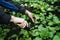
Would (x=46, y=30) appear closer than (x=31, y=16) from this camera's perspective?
Yes

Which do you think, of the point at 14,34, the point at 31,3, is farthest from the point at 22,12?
the point at 31,3

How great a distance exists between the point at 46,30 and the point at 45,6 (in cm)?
78

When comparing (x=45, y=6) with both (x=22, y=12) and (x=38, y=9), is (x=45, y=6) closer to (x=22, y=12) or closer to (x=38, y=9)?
(x=38, y=9)

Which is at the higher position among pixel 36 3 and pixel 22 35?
pixel 36 3

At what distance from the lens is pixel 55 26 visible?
2857mm

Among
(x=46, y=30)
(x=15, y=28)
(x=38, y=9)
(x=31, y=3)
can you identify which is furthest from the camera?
(x=31, y=3)

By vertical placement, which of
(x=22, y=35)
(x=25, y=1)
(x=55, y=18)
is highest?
(x=25, y=1)

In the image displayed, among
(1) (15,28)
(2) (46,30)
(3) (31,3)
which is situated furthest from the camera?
(3) (31,3)

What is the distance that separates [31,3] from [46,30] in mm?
1028

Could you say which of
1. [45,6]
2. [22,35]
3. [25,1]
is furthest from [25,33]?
[25,1]

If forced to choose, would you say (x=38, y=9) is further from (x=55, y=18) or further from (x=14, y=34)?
(x=14, y=34)

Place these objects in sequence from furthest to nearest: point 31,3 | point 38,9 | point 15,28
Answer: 1. point 31,3
2. point 38,9
3. point 15,28

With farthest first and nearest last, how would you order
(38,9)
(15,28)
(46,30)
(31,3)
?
1. (31,3)
2. (38,9)
3. (15,28)
4. (46,30)

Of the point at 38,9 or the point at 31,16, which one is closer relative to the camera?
the point at 31,16
